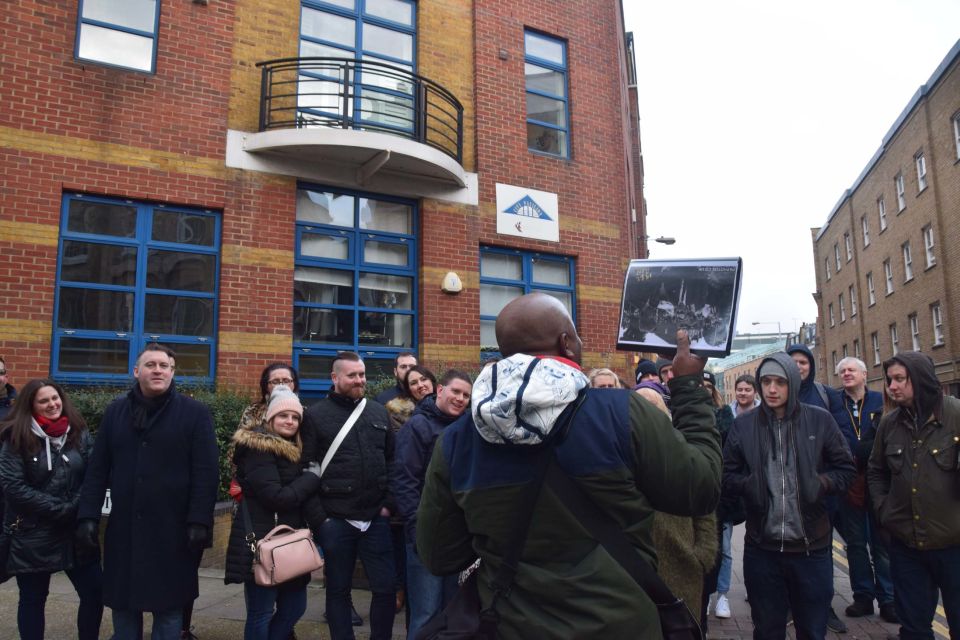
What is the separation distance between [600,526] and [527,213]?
370 inches

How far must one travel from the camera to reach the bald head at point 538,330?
2.19m

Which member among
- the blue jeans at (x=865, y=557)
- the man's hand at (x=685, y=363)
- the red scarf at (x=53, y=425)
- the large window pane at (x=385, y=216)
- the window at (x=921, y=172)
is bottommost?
the blue jeans at (x=865, y=557)

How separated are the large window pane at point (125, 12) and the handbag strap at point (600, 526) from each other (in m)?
9.34

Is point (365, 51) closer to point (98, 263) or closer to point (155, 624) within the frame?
point (98, 263)

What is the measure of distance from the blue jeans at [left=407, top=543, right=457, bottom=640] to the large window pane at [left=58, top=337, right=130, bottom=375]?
216 inches

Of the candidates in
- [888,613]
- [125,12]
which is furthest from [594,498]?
[125,12]

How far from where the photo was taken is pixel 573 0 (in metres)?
12.4

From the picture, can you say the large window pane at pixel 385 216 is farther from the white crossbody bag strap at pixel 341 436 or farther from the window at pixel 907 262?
the window at pixel 907 262

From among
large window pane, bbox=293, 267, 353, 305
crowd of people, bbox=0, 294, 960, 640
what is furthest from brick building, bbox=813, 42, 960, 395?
crowd of people, bbox=0, 294, 960, 640

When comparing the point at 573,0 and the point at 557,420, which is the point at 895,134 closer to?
the point at 573,0

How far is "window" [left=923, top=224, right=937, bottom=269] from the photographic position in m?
26.6

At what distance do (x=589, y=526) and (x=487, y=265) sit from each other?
9.08 metres

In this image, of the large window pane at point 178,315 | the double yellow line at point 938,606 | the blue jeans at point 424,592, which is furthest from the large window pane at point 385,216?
the double yellow line at point 938,606

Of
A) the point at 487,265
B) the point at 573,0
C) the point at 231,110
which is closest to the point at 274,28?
the point at 231,110
